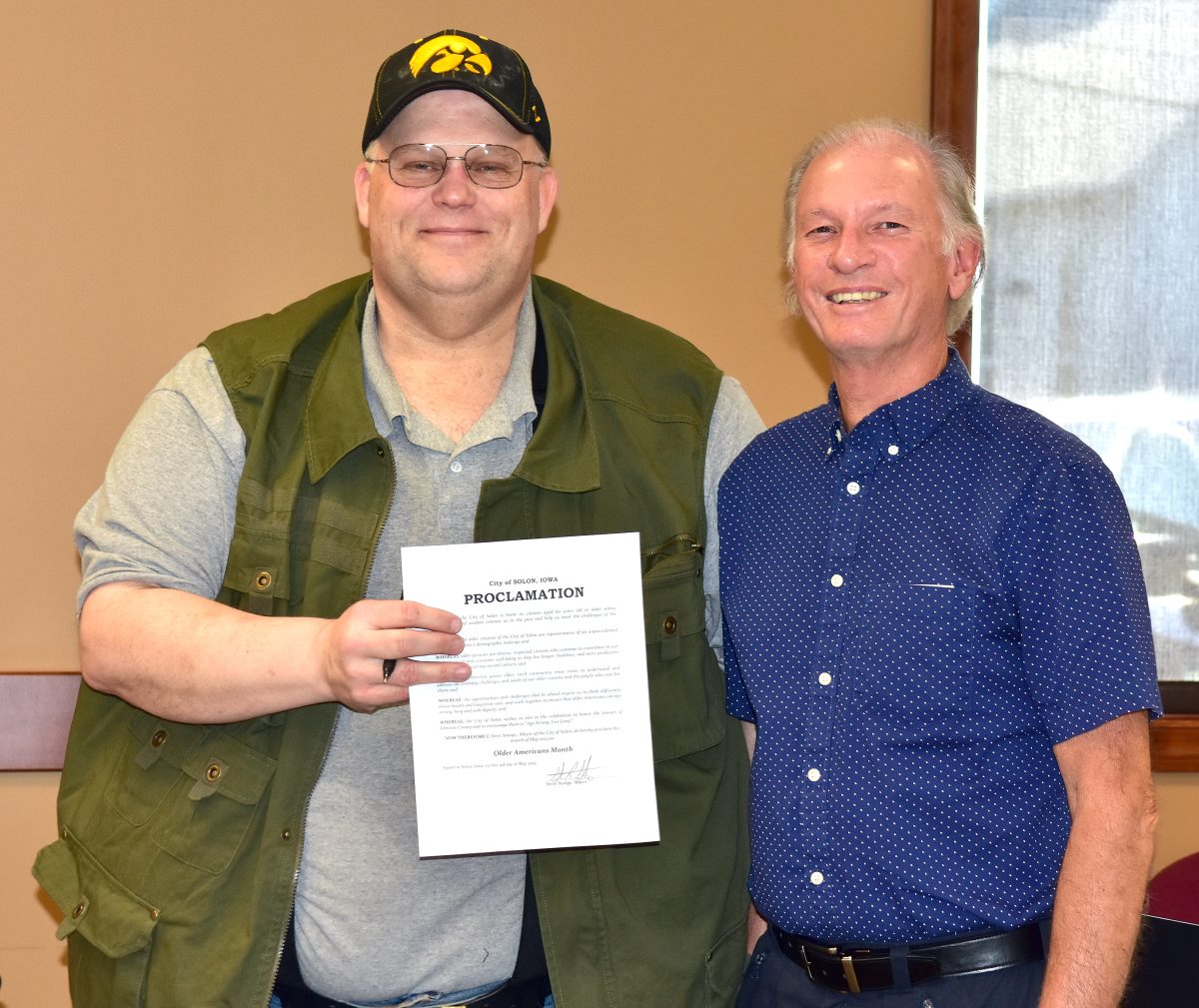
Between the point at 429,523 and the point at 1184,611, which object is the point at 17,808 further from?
the point at 1184,611

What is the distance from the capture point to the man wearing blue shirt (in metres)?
1.71

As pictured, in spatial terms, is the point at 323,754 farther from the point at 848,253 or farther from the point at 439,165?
the point at 848,253

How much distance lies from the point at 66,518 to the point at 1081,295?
273 centimetres

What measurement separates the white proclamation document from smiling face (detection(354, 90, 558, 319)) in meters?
0.53

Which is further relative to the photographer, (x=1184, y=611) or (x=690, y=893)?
(x=1184, y=611)

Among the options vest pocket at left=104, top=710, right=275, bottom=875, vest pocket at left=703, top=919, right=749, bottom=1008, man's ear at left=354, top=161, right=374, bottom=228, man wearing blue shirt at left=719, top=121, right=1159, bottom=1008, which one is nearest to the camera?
man wearing blue shirt at left=719, top=121, right=1159, bottom=1008

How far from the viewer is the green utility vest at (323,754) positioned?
1915 millimetres

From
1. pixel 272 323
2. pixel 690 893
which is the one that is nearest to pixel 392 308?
pixel 272 323

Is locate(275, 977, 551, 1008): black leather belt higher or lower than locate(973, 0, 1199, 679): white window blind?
lower

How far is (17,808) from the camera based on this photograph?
10.1ft

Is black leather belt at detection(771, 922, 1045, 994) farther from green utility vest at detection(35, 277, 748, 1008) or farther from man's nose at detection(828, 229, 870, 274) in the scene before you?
man's nose at detection(828, 229, 870, 274)

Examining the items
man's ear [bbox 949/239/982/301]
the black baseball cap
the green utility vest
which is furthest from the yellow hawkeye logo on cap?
man's ear [bbox 949/239/982/301]

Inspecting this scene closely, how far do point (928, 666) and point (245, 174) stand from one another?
7.11 feet

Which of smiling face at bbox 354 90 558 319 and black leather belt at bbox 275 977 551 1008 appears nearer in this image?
black leather belt at bbox 275 977 551 1008
